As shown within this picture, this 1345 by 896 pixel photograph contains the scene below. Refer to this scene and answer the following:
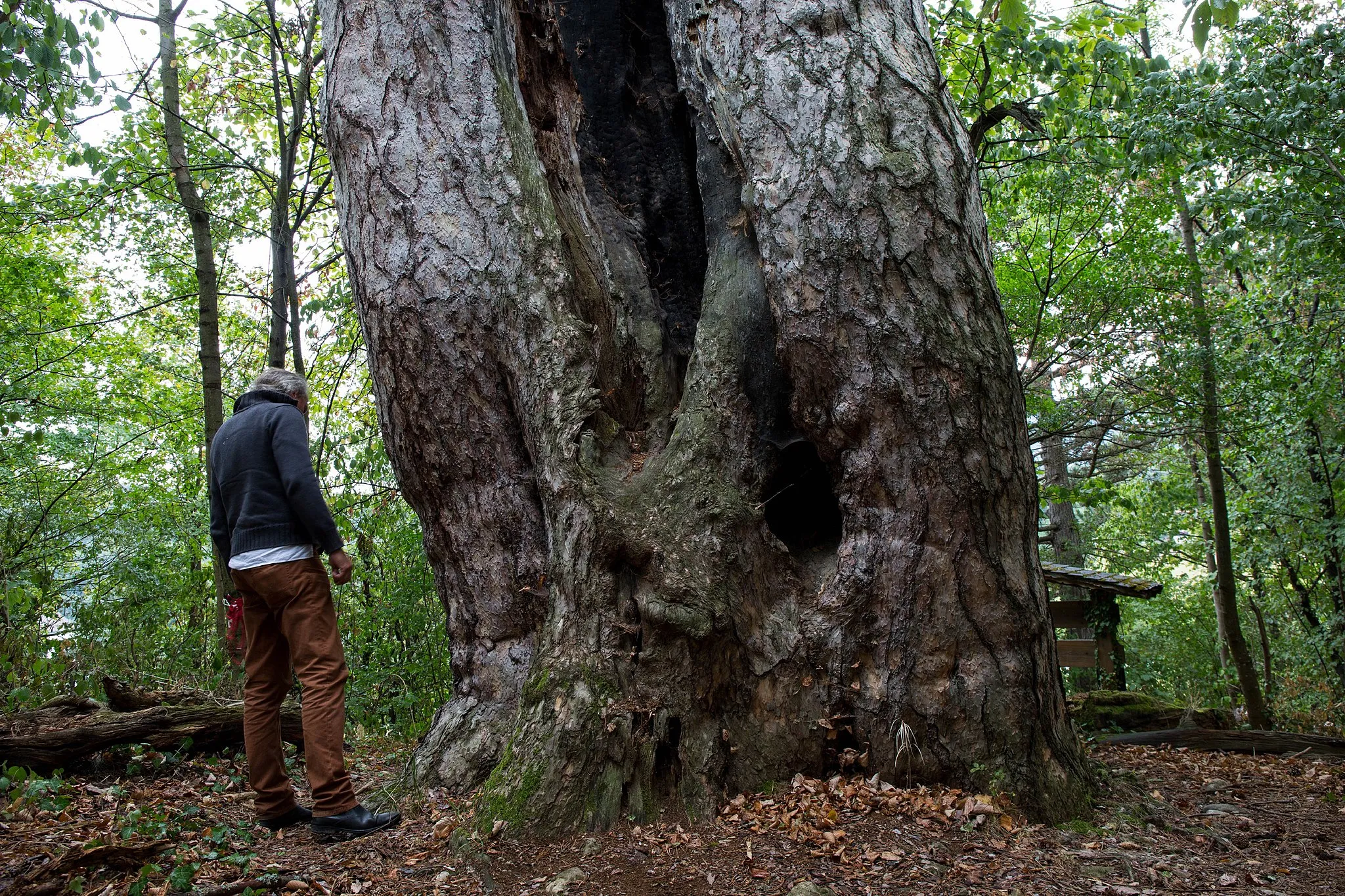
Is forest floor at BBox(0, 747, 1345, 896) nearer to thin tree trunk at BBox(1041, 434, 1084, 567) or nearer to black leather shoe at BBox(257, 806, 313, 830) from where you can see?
black leather shoe at BBox(257, 806, 313, 830)

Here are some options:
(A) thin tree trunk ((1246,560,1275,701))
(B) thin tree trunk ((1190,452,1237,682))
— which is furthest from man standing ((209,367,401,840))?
(A) thin tree trunk ((1246,560,1275,701))

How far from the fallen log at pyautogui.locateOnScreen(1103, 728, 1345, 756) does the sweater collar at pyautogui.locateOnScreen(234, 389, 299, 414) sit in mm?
5623

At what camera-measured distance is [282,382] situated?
3709mm

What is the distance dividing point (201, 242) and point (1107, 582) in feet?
30.3

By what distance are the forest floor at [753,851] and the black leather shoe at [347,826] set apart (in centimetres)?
6

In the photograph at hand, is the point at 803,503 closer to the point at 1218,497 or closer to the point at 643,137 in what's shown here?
the point at 643,137

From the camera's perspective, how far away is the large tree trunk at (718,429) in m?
3.31

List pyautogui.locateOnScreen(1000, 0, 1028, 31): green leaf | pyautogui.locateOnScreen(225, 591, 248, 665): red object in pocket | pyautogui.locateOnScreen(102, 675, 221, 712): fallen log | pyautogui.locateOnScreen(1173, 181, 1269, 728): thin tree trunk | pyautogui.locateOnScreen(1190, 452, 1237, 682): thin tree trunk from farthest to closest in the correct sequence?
pyautogui.locateOnScreen(1190, 452, 1237, 682): thin tree trunk → pyautogui.locateOnScreen(1173, 181, 1269, 728): thin tree trunk → pyautogui.locateOnScreen(102, 675, 221, 712): fallen log → pyautogui.locateOnScreen(225, 591, 248, 665): red object in pocket → pyautogui.locateOnScreen(1000, 0, 1028, 31): green leaf

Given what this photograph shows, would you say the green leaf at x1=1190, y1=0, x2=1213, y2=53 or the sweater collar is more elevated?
the green leaf at x1=1190, y1=0, x2=1213, y2=53

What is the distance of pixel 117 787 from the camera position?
3.84m

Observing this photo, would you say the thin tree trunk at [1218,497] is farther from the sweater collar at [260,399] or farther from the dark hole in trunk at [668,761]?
the sweater collar at [260,399]

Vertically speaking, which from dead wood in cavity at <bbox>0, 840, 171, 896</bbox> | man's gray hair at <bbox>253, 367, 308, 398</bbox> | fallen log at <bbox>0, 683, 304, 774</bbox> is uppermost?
man's gray hair at <bbox>253, 367, 308, 398</bbox>

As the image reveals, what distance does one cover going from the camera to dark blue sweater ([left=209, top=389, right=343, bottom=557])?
336 centimetres

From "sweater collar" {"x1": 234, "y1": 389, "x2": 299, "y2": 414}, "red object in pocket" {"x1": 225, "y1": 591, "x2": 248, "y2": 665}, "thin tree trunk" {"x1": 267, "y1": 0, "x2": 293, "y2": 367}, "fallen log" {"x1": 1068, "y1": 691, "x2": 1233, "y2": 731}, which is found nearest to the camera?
"sweater collar" {"x1": 234, "y1": 389, "x2": 299, "y2": 414}
